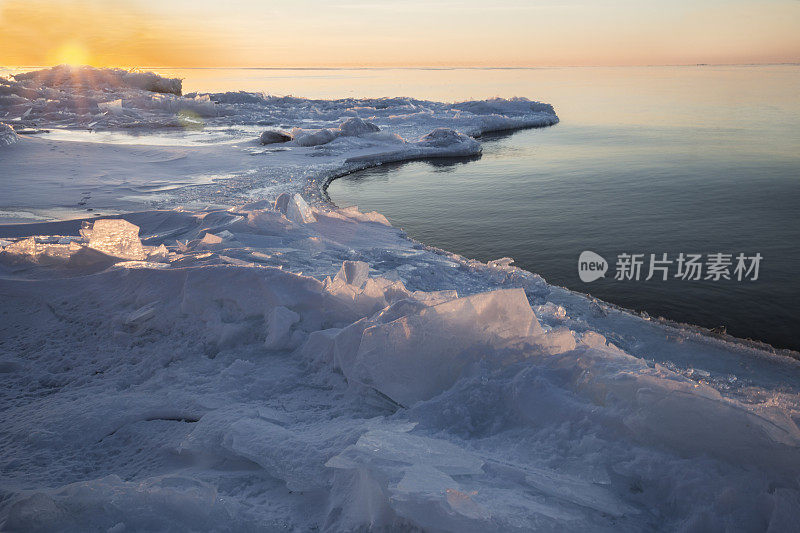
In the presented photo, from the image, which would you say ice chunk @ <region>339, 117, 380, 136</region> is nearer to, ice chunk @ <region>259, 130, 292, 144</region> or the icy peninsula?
ice chunk @ <region>259, 130, 292, 144</region>

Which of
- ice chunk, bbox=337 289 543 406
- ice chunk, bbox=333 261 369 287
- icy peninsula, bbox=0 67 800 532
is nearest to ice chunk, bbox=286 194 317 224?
icy peninsula, bbox=0 67 800 532

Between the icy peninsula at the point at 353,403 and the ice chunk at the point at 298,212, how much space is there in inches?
46.5

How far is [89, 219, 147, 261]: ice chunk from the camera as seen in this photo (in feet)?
15.7

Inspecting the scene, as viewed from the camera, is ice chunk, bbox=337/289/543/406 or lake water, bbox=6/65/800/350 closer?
ice chunk, bbox=337/289/543/406

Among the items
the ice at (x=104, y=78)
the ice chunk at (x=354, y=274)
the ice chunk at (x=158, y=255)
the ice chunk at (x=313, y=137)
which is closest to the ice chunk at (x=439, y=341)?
the ice chunk at (x=354, y=274)

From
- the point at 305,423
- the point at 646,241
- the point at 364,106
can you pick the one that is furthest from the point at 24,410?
the point at 364,106

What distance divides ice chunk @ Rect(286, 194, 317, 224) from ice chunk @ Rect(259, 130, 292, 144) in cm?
1223

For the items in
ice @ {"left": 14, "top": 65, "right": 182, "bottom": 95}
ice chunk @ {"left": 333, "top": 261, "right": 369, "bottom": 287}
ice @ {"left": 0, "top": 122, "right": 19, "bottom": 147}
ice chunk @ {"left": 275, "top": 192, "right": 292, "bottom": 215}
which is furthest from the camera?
ice @ {"left": 14, "top": 65, "right": 182, "bottom": 95}

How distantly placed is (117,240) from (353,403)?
3807 millimetres

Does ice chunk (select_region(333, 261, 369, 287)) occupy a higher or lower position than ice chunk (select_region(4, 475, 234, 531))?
higher

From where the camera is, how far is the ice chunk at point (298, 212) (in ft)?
22.6

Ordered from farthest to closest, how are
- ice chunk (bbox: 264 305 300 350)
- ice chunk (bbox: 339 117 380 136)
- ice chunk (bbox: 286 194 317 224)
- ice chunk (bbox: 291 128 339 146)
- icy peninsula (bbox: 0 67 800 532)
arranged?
ice chunk (bbox: 339 117 380 136)
ice chunk (bbox: 291 128 339 146)
ice chunk (bbox: 286 194 317 224)
ice chunk (bbox: 264 305 300 350)
icy peninsula (bbox: 0 67 800 532)

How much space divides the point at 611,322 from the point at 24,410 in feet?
15.8

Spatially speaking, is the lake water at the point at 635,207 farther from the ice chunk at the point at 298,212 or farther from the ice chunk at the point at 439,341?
the ice chunk at the point at 439,341
